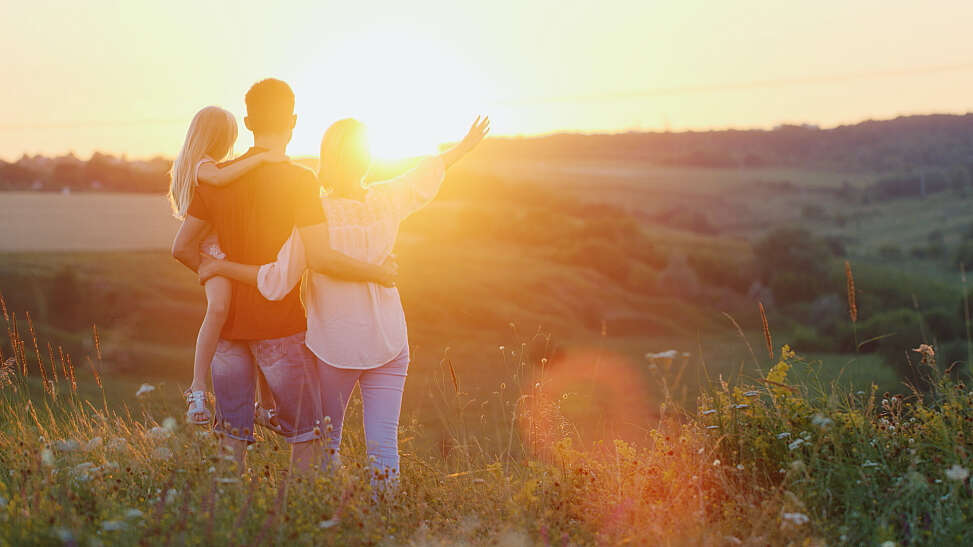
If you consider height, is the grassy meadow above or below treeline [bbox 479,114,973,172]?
below

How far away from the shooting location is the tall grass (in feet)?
9.91

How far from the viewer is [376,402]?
3777 mm

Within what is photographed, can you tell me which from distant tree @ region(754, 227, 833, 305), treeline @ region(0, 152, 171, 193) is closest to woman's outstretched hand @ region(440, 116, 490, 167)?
treeline @ region(0, 152, 171, 193)

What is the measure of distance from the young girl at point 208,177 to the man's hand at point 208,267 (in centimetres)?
2

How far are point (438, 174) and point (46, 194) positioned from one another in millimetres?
50475

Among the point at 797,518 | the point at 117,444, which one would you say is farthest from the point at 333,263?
the point at 797,518

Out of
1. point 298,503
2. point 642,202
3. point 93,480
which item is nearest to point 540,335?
point 298,503

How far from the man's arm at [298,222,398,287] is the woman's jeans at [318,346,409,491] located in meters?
0.36

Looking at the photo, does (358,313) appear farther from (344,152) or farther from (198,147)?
(198,147)

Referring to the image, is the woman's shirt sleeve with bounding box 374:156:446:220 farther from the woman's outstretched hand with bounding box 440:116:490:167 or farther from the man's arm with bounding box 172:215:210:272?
the man's arm with bounding box 172:215:210:272

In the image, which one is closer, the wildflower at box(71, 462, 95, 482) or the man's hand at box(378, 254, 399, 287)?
the wildflower at box(71, 462, 95, 482)

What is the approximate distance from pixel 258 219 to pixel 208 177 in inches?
10.2

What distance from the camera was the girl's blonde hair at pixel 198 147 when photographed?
3.54 metres

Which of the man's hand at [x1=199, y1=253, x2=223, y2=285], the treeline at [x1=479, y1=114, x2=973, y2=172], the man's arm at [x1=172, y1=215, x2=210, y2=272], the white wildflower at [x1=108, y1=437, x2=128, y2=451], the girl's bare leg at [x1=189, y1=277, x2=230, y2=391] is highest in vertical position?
the treeline at [x1=479, y1=114, x2=973, y2=172]
